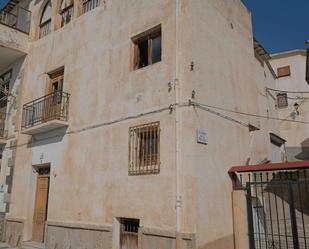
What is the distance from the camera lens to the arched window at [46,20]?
511 inches

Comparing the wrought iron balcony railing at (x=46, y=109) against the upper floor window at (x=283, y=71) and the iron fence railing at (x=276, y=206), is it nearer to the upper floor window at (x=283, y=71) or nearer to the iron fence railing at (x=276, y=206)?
the iron fence railing at (x=276, y=206)

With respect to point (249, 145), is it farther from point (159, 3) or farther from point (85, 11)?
point (85, 11)

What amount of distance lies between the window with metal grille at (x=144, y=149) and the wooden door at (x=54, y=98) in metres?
3.57

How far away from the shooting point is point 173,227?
682cm

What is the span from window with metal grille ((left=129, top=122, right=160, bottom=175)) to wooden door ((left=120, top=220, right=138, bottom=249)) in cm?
133

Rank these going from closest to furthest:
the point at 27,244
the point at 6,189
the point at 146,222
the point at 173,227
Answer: the point at 173,227
the point at 146,222
the point at 27,244
the point at 6,189

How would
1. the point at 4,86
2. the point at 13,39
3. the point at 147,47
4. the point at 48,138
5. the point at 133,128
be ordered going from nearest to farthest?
1. the point at 133,128
2. the point at 147,47
3. the point at 48,138
4. the point at 13,39
5. the point at 4,86

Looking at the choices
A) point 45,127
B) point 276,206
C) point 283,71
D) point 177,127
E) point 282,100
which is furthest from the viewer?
point 283,71

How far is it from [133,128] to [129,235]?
271 centimetres

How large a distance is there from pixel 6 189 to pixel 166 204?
26.0ft

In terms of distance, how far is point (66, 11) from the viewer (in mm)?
12203

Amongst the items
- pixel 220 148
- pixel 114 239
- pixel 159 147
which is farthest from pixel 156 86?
pixel 114 239

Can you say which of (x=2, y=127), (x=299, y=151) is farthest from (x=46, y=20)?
(x=299, y=151)

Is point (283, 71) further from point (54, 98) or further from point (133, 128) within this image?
point (133, 128)
